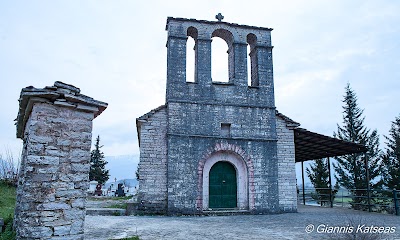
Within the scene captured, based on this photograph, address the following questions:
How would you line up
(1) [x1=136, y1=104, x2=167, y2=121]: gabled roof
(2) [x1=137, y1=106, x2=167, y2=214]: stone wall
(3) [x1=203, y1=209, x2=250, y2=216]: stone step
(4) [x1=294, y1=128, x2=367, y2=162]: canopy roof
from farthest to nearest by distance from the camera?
(4) [x1=294, y1=128, x2=367, y2=162]: canopy roof
(1) [x1=136, y1=104, x2=167, y2=121]: gabled roof
(3) [x1=203, y1=209, x2=250, y2=216]: stone step
(2) [x1=137, y1=106, x2=167, y2=214]: stone wall

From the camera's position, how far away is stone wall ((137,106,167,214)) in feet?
36.7

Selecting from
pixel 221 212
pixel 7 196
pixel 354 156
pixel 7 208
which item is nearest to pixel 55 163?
pixel 7 208

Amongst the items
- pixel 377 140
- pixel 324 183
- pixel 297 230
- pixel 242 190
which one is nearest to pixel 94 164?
pixel 324 183

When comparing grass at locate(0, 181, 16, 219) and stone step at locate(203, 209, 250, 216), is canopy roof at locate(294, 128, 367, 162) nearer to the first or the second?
stone step at locate(203, 209, 250, 216)

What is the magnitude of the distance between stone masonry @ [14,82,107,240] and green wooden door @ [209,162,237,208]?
723cm

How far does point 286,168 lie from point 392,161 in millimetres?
17174

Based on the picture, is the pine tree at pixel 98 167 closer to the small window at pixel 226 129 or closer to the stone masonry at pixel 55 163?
the small window at pixel 226 129

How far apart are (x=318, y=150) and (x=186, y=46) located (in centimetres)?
829

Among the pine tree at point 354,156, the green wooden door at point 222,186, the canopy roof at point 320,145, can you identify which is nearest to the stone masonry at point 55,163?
the green wooden door at point 222,186

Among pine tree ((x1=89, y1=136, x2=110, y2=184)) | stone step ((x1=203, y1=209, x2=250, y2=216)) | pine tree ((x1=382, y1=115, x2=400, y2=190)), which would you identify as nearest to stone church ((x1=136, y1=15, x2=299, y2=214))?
stone step ((x1=203, y1=209, x2=250, y2=216))

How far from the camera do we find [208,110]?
12320 mm

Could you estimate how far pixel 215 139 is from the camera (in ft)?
39.5

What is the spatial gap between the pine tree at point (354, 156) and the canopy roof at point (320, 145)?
37.1ft

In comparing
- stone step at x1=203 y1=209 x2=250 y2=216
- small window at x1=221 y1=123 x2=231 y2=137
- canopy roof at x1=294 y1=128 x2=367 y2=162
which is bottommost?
stone step at x1=203 y1=209 x2=250 y2=216
